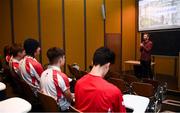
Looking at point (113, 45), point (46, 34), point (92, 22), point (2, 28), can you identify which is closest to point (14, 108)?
point (2, 28)

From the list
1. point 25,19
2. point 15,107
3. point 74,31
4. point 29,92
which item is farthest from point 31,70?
point 74,31

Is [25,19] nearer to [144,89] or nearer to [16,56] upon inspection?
[16,56]

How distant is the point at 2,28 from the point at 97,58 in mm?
4419

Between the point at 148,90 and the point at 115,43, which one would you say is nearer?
the point at 148,90

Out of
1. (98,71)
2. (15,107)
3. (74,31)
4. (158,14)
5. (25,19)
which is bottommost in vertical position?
(15,107)

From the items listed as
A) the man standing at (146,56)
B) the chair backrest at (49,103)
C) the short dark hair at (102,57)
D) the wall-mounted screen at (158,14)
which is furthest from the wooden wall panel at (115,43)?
the short dark hair at (102,57)

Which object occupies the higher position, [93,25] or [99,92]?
[93,25]

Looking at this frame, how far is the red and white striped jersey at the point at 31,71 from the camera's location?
2.61 m

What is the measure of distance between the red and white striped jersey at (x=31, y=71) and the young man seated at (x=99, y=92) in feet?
3.76

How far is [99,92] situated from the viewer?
1419 mm

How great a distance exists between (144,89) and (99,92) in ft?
4.46

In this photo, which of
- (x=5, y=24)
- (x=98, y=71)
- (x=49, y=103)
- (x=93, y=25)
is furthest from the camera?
→ (x=93, y=25)

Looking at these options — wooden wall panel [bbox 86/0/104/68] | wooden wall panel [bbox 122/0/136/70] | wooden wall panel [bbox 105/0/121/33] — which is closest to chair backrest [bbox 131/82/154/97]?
wooden wall panel [bbox 86/0/104/68]

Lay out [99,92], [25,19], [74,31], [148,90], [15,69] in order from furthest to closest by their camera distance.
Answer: [74,31] → [25,19] → [15,69] → [148,90] → [99,92]
